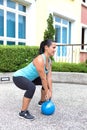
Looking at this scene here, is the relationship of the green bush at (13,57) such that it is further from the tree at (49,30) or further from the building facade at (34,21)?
the tree at (49,30)

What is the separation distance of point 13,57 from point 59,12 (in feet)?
18.3

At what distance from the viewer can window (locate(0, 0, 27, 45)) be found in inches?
436

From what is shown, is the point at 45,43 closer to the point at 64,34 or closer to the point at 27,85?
the point at 27,85

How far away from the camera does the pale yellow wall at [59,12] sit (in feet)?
41.3

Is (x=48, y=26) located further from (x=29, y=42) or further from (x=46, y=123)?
(x=46, y=123)

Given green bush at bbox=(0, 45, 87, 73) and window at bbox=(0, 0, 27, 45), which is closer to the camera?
green bush at bbox=(0, 45, 87, 73)

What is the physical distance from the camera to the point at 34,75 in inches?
196

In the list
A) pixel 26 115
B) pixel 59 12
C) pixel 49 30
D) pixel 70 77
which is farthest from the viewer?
pixel 59 12

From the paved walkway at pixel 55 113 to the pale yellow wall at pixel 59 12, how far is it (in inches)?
208

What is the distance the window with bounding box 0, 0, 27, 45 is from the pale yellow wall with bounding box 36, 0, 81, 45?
0.72 metres

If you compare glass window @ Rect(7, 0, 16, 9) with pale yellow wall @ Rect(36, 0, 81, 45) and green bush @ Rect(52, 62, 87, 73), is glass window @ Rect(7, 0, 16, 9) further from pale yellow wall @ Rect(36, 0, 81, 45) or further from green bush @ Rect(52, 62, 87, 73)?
green bush @ Rect(52, 62, 87, 73)

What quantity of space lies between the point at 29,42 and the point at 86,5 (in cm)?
720

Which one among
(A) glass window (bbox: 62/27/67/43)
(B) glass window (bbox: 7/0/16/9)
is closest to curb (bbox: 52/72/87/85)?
(B) glass window (bbox: 7/0/16/9)

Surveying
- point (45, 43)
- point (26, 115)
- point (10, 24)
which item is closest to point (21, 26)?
point (10, 24)
